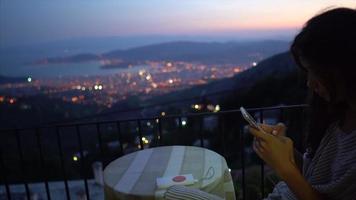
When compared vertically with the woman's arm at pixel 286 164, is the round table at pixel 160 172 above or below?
below

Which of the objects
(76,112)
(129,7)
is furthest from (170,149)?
(129,7)

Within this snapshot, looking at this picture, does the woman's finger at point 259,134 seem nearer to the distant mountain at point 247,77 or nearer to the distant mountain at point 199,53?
the distant mountain at point 247,77

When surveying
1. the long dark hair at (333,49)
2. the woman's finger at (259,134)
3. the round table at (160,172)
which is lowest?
the round table at (160,172)

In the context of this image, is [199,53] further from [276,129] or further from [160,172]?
[276,129]

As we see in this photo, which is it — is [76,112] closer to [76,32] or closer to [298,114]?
[298,114]

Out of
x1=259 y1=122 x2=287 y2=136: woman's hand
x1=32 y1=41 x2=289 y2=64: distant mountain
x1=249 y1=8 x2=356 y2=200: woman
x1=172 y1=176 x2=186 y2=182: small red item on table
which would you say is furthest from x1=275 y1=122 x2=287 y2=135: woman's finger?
x1=32 y1=41 x2=289 y2=64: distant mountain

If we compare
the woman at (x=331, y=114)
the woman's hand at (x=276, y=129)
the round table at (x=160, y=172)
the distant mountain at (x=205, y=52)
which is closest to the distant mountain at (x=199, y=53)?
the distant mountain at (x=205, y=52)

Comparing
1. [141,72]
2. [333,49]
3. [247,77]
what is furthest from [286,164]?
[141,72]
